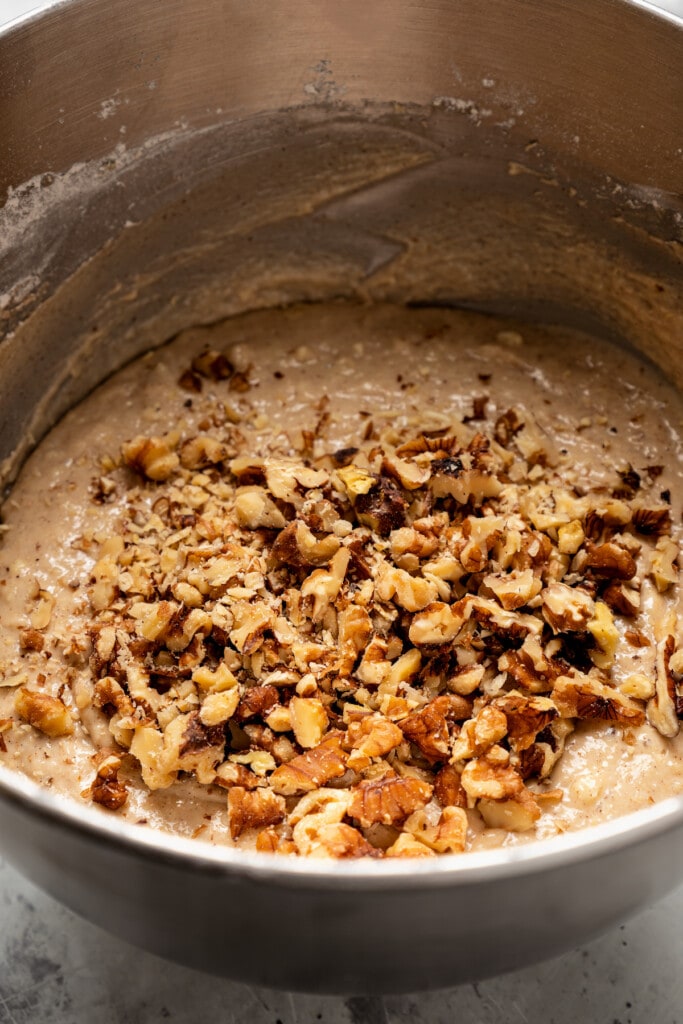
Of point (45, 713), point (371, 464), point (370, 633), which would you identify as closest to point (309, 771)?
point (370, 633)

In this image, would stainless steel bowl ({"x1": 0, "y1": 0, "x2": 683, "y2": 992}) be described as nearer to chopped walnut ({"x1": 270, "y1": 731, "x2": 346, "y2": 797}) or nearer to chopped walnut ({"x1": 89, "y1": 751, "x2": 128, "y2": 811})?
chopped walnut ({"x1": 89, "y1": 751, "x2": 128, "y2": 811})

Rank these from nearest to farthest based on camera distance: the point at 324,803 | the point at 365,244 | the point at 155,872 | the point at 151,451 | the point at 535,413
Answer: the point at 155,872 < the point at 324,803 < the point at 151,451 < the point at 535,413 < the point at 365,244

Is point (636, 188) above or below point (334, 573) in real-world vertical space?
above

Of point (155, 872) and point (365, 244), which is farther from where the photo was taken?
point (365, 244)

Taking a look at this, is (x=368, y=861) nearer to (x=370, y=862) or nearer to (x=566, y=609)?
(x=370, y=862)

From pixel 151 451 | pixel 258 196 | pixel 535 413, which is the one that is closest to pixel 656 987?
pixel 535 413

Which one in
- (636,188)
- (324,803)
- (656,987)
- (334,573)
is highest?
(636,188)

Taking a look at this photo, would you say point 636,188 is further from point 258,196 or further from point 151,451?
point 151,451

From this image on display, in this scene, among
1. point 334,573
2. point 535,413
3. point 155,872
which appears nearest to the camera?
point 155,872
